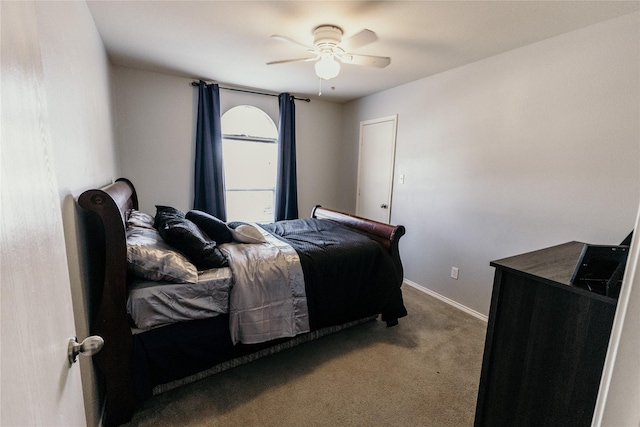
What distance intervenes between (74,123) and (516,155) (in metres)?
3.19

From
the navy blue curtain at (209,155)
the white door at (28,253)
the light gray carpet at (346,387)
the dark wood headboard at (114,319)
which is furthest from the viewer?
the navy blue curtain at (209,155)

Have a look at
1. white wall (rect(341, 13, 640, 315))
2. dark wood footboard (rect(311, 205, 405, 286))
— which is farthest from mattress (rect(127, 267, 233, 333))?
white wall (rect(341, 13, 640, 315))

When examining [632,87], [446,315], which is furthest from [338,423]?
[632,87]

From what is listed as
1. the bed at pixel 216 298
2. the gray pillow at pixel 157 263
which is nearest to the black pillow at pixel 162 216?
the bed at pixel 216 298

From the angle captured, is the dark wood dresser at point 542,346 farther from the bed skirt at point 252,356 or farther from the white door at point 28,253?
the white door at point 28,253

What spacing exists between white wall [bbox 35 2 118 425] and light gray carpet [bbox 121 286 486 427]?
22.5 inches

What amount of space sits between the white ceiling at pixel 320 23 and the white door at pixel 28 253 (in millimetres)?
1747

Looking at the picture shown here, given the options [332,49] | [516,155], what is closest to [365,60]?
[332,49]

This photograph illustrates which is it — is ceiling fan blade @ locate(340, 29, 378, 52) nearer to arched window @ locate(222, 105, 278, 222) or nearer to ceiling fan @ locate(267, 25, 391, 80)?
ceiling fan @ locate(267, 25, 391, 80)

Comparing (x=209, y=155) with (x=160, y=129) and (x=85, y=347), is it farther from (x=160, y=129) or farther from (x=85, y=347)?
(x=85, y=347)

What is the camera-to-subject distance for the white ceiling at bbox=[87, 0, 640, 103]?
1902 mm

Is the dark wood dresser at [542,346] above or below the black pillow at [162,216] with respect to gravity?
below

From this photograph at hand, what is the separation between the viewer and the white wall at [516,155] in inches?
78.2

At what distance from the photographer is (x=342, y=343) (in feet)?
7.79
